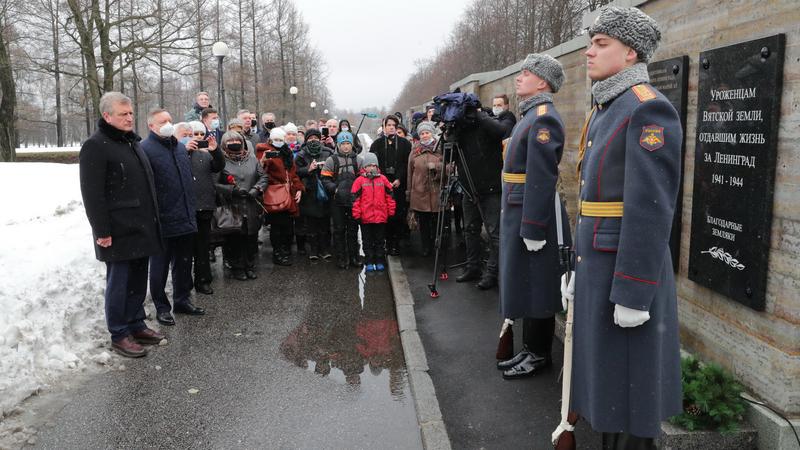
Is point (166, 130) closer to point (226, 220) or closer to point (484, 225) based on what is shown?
point (226, 220)

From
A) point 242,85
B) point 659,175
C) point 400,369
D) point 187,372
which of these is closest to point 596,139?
point 659,175

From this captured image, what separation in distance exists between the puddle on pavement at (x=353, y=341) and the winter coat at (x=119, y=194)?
1.58 metres

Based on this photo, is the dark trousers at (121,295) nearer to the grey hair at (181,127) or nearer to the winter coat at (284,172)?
the grey hair at (181,127)

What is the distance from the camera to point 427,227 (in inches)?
344

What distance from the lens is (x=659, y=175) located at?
7.98 feet

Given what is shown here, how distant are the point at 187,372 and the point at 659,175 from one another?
3.92m

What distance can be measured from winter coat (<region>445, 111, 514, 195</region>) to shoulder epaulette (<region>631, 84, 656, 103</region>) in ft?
12.3

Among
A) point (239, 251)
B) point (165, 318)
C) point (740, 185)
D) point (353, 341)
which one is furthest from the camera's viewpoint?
point (239, 251)

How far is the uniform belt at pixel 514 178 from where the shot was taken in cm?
410

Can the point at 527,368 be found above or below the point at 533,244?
below

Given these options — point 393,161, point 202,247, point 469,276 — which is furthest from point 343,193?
point 469,276

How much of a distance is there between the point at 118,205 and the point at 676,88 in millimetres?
4392

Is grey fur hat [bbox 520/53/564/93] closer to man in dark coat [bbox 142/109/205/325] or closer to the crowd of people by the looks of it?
the crowd of people

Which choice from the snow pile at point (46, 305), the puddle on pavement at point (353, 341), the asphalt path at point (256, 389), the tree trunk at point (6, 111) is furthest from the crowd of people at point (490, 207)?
the tree trunk at point (6, 111)
